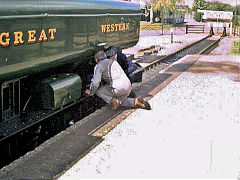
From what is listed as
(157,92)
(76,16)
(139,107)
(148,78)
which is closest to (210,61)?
(148,78)

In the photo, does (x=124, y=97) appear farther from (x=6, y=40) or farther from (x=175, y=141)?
(x=6, y=40)

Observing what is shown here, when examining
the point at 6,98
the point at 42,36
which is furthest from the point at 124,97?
the point at 6,98

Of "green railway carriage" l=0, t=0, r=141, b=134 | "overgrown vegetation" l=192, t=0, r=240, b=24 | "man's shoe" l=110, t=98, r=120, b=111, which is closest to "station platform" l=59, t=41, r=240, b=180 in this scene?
"man's shoe" l=110, t=98, r=120, b=111

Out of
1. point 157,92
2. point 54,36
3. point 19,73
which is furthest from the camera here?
point 157,92

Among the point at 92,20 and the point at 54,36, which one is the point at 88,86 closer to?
the point at 92,20

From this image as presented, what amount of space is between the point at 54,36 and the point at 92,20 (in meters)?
1.37

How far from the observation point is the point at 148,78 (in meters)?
10.9

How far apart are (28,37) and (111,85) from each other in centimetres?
246

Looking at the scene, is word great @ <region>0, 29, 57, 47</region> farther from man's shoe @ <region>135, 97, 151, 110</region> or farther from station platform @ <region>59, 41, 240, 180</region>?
man's shoe @ <region>135, 97, 151, 110</region>

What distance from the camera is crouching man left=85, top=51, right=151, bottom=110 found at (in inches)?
266

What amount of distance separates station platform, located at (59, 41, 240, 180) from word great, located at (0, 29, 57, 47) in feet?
5.42

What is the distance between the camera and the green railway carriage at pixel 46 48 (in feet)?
14.9

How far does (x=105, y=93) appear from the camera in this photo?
275 inches

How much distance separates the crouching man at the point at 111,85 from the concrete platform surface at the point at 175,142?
33 cm
